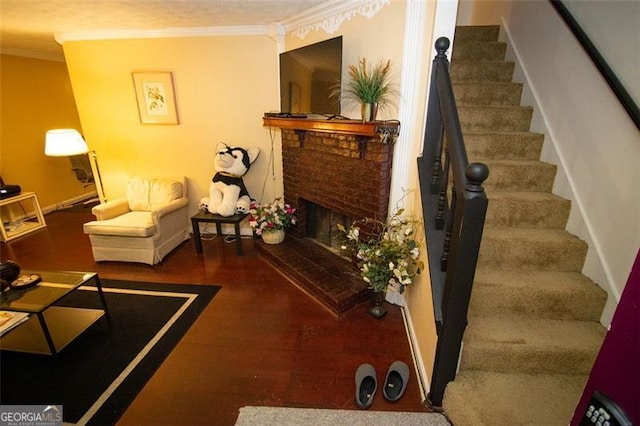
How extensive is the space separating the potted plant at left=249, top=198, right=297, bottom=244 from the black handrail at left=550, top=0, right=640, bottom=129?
2557 millimetres

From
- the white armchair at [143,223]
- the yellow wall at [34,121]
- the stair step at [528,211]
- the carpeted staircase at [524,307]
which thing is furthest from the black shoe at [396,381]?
the yellow wall at [34,121]

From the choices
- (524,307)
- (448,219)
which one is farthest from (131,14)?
(524,307)

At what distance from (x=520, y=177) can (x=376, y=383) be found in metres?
1.63

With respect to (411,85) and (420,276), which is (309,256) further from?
(411,85)

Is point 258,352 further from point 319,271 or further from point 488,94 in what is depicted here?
point 488,94

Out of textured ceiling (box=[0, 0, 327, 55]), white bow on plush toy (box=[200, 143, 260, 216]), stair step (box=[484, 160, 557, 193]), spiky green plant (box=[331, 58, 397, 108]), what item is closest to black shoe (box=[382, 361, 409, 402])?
stair step (box=[484, 160, 557, 193])

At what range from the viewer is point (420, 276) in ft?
6.00

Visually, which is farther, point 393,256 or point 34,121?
point 34,121

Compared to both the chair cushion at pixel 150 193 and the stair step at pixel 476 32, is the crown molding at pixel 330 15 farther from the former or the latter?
the chair cushion at pixel 150 193

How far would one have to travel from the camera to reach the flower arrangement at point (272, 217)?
311 centimetres

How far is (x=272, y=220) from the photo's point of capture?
3.10 metres

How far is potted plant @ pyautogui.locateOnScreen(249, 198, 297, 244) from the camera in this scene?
311cm

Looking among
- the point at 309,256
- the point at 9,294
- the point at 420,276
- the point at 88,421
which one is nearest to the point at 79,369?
the point at 88,421

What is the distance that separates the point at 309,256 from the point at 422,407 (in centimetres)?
162
